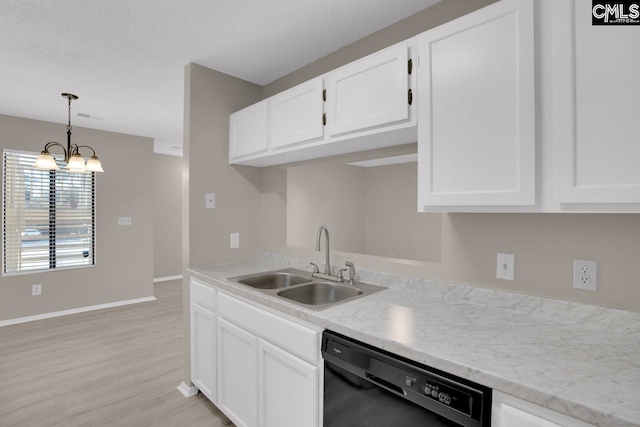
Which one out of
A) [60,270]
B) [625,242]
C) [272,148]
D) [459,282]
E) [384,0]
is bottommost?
[60,270]

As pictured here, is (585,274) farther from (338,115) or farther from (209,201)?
(209,201)

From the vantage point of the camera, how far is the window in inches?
146

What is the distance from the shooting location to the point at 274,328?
5.13 ft

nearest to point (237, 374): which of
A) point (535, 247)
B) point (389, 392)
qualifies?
point (389, 392)

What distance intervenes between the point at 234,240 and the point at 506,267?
6.47ft

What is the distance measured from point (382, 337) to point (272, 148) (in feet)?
4.86

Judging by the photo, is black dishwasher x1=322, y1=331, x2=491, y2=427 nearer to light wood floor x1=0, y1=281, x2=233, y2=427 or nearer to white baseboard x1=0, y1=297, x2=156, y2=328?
light wood floor x1=0, y1=281, x2=233, y2=427

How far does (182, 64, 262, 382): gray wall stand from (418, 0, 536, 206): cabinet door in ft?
5.60

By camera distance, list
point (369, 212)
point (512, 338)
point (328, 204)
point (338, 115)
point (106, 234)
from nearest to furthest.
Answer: point (512, 338)
point (338, 115)
point (106, 234)
point (328, 204)
point (369, 212)

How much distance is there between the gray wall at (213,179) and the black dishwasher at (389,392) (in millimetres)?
1506

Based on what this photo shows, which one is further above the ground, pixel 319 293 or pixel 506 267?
pixel 506 267

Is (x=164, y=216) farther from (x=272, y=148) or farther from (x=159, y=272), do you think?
(x=272, y=148)

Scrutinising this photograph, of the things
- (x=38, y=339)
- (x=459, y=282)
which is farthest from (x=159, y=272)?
(x=459, y=282)

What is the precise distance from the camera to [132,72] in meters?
2.55
